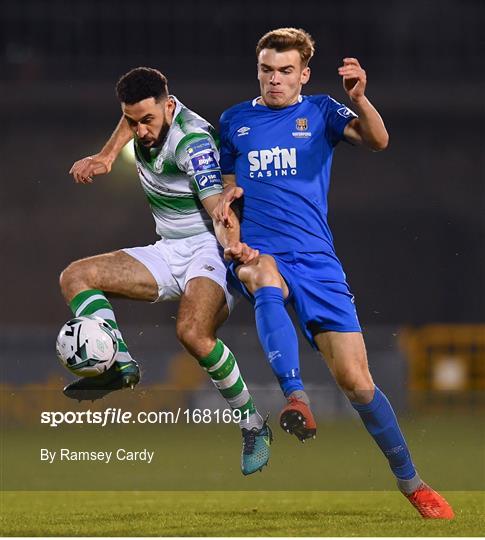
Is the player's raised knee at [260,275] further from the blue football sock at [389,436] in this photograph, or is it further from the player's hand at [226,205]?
the blue football sock at [389,436]

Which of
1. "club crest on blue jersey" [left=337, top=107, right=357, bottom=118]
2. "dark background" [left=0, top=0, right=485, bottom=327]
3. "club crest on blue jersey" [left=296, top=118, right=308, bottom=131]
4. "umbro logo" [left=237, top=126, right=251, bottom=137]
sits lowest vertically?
"dark background" [left=0, top=0, right=485, bottom=327]

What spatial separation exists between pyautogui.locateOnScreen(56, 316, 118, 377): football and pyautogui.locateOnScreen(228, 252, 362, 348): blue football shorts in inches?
28.1

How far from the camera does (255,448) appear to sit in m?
5.99

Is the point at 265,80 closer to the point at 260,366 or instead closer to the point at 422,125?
the point at 260,366

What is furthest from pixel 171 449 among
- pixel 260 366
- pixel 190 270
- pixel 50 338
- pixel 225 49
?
pixel 225 49

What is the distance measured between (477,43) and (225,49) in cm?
392

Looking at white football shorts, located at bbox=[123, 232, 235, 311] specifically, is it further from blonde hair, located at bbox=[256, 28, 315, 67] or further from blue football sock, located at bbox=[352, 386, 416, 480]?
blonde hair, located at bbox=[256, 28, 315, 67]

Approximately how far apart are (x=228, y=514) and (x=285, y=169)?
183 centimetres

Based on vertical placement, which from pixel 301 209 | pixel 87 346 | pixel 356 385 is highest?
pixel 301 209

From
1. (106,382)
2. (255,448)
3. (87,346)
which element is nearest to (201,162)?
(87,346)

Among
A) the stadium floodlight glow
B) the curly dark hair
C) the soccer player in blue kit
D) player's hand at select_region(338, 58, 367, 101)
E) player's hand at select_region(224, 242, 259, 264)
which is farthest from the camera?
the stadium floodlight glow

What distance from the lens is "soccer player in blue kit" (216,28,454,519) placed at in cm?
563

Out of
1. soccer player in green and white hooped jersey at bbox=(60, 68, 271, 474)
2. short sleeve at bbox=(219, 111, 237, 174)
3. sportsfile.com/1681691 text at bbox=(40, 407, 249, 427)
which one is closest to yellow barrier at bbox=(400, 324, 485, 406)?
sportsfile.com/1681691 text at bbox=(40, 407, 249, 427)

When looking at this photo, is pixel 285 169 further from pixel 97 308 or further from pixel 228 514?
pixel 228 514
